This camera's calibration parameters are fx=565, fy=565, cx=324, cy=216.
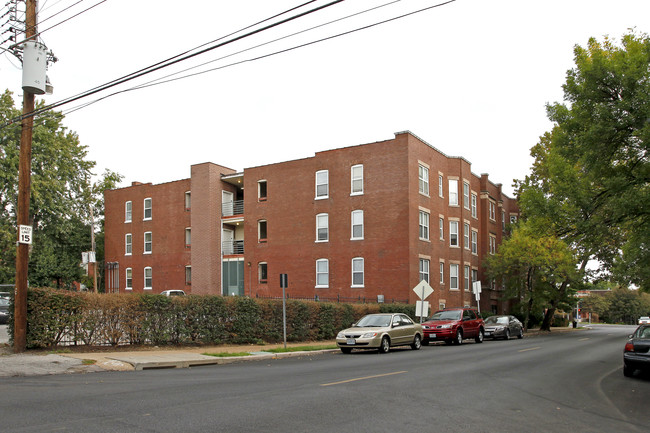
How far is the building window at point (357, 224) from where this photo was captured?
37062 millimetres

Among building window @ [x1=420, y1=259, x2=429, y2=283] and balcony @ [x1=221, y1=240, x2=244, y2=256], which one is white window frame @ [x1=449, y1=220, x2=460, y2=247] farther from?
balcony @ [x1=221, y1=240, x2=244, y2=256]

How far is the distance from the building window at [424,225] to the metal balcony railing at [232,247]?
14311mm

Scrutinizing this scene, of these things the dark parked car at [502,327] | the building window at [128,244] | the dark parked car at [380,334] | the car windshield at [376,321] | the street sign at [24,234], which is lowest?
the dark parked car at [502,327]

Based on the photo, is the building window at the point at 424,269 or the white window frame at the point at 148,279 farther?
the white window frame at the point at 148,279

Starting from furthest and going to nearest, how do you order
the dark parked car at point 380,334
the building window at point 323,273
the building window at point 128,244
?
the building window at point 128,244
the building window at point 323,273
the dark parked car at point 380,334

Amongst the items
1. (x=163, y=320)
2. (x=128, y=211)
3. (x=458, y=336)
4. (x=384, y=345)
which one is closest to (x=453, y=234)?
(x=458, y=336)

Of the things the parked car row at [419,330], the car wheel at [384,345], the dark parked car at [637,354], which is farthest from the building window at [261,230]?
the dark parked car at [637,354]

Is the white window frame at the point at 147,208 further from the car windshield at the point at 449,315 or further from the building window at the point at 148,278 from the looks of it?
the car windshield at the point at 449,315

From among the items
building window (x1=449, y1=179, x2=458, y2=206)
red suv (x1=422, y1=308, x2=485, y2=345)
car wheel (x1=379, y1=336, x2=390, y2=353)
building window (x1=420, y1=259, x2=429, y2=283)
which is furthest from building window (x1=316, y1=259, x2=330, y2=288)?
car wheel (x1=379, y1=336, x2=390, y2=353)

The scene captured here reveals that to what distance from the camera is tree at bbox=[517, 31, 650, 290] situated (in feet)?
51.2

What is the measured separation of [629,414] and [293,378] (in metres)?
6.58

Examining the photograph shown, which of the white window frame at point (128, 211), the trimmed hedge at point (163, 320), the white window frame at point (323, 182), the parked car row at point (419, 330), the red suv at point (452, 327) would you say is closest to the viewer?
the trimmed hedge at point (163, 320)

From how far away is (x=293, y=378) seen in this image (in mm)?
12555

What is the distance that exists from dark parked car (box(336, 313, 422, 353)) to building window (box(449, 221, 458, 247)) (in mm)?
18585
